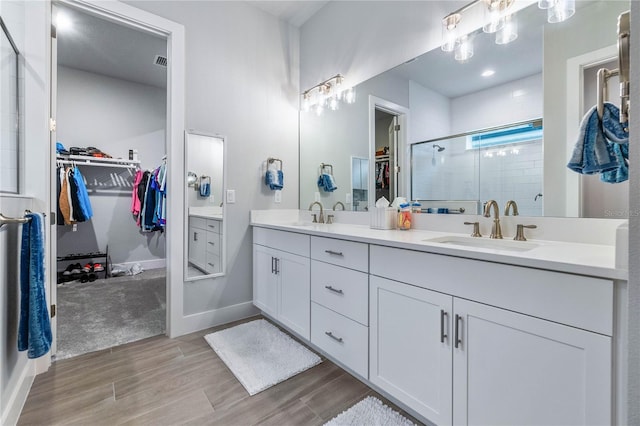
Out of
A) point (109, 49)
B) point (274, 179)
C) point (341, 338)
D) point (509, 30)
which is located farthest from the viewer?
point (109, 49)

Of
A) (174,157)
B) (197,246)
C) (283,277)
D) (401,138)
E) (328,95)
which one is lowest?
(283,277)

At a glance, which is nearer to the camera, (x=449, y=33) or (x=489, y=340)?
(x=489, y=340)

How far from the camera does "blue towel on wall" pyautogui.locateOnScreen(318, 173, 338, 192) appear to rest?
2625 mm

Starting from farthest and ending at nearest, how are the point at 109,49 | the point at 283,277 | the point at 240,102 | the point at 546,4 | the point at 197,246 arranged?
the point at 109,49, the point at 240,102, the point at 197,246, the point at 283,277, the point at 546,4

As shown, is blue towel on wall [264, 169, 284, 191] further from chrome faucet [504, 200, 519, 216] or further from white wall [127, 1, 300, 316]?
chrome faucet [504, 200, 519, 216]

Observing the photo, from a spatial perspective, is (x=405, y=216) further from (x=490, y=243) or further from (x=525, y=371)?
(x=525, y=371)

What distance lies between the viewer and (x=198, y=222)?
7.75 feet

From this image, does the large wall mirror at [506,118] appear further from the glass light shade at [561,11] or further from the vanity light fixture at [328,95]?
the vanity light fixture at [328,95]

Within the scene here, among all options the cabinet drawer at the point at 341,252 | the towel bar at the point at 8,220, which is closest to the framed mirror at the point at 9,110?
the towel bar at the point at 8,220

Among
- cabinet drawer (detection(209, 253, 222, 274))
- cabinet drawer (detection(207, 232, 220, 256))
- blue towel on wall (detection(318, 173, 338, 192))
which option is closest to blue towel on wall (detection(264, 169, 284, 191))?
blue towel on wall (detection(318, 173, 338, 192))

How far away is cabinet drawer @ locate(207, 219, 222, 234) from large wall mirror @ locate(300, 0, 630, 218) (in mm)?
1293

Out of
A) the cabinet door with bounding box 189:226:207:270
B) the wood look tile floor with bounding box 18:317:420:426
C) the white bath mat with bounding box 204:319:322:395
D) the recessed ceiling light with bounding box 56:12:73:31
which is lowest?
the wood look tile floor with bounding box 18:317:420:426

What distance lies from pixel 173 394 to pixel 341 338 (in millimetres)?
969

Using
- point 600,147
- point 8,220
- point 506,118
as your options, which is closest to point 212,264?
point 8,220
